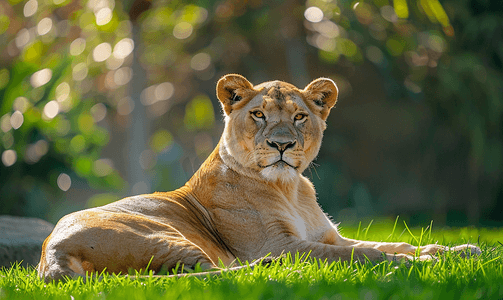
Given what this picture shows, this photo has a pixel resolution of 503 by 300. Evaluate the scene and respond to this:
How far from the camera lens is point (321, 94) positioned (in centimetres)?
446

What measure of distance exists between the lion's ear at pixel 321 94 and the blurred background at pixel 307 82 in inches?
217

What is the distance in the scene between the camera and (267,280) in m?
2.78

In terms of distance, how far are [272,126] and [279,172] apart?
13.6 inches

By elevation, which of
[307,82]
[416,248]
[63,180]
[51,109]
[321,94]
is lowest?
[63,180]

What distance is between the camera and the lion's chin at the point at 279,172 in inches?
157

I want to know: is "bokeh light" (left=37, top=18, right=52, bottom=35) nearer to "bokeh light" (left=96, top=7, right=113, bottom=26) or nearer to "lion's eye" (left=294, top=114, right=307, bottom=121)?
"bokeh light" (left=96, top=7, right=113, bottom=26)

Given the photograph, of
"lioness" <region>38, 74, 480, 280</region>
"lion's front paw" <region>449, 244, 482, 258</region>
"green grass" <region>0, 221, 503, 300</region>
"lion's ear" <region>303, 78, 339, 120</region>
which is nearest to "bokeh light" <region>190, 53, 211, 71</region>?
"lion's ear" <region>303, 78, 339, 120</region>

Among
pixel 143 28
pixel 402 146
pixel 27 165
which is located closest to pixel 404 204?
pixel 402 146

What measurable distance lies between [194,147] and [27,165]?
6.83 metres

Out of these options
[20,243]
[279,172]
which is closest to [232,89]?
[279,172]

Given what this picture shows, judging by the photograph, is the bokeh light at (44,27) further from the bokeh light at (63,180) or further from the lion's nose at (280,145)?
the lion's nose at (280,145)

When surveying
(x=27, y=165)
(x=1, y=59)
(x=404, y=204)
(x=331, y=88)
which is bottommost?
(x=404, y=204)

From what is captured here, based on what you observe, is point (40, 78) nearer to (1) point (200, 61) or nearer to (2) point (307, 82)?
(1) point (200, 61)

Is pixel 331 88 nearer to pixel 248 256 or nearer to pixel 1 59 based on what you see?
pixel 248 256
